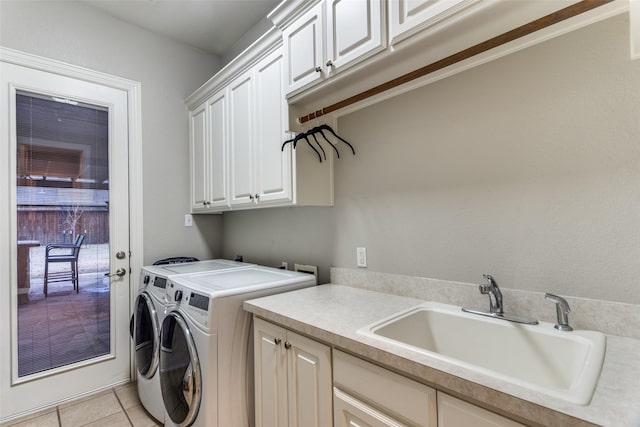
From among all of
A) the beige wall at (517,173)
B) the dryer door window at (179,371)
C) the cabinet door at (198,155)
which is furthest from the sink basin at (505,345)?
the cabinet door at (198,155)

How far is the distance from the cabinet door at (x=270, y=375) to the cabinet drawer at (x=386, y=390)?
32 cm

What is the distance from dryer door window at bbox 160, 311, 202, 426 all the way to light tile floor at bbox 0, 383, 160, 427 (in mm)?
381

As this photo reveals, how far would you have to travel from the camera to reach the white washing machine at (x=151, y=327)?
6.23ft

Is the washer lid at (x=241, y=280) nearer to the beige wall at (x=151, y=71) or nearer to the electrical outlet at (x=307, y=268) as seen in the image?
the electrical outlet at (x=307, y=268)

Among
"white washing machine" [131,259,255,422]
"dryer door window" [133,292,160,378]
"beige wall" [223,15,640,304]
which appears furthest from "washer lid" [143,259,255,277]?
"beige wall" [223,15,640,304]

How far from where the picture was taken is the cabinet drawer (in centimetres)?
84

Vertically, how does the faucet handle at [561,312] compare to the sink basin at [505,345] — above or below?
above

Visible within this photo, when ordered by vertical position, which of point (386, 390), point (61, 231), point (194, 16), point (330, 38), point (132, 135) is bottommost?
point (386, 390)

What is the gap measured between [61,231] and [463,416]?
2.69m

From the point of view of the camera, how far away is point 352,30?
1304 mm

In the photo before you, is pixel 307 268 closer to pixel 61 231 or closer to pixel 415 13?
pixel 415 13

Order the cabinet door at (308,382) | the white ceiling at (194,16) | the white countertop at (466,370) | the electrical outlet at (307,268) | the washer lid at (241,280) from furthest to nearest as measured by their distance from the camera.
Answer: the white ceiling at (194,16)
the electrical outlet at (307,268)
the washer lid at (241,280)
the cabinet door at (308,382)
the white countertop at (466,370)

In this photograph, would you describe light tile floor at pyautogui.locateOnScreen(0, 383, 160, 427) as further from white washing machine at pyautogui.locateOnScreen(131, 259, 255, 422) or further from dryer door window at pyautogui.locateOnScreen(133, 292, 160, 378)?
dryer door window at pyautogui.locateOnScreen(133, 292, 160, 378)

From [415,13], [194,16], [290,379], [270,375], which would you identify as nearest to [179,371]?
[270,375]
